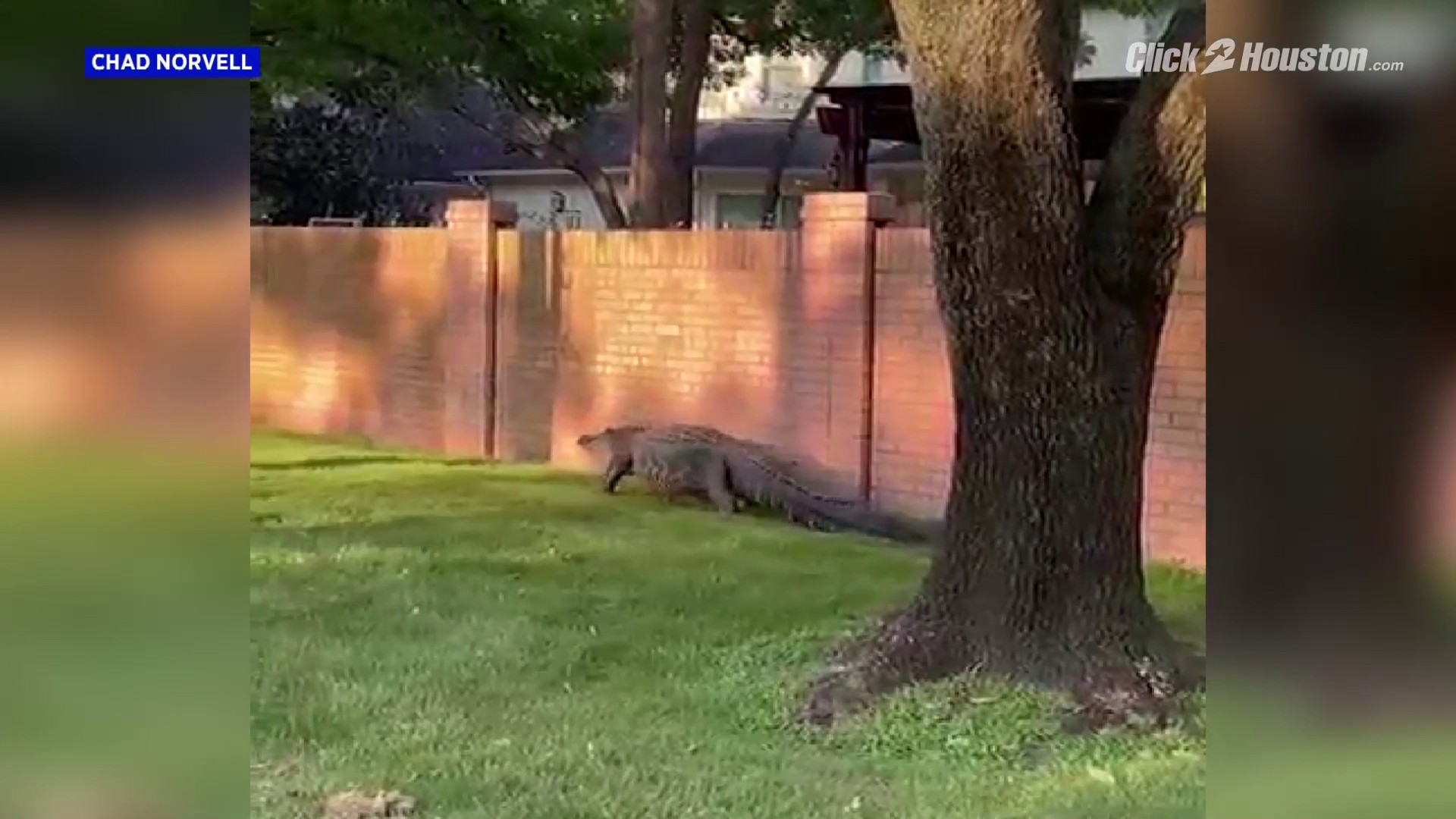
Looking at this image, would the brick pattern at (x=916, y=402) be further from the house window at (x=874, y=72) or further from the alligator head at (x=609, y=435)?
the house window at (x=874, y=72)

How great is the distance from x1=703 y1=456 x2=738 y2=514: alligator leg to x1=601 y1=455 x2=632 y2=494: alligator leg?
68cm

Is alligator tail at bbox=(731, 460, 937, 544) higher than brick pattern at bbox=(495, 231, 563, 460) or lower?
lower

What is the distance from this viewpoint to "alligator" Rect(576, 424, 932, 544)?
10.7 meters

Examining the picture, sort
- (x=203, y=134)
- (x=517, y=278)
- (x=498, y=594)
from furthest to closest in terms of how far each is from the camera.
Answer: (x=517, y=278)
(x=498, y=594)
(x=203, y=134)

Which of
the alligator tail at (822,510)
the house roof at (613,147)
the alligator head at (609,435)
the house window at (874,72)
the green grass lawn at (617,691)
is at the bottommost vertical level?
the green grass lawn at (617,691)

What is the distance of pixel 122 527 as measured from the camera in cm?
179

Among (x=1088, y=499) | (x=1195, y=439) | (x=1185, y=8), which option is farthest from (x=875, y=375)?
(x=1185, y=8)

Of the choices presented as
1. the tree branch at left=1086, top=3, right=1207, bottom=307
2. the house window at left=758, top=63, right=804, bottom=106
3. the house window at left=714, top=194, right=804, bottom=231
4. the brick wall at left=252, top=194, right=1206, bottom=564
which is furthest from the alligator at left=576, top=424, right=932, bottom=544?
the house window at left=758, top=63, right=804, bottom=106

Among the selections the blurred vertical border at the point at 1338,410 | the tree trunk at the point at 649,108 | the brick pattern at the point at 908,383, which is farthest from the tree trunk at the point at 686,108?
the blurred vertical border at the point at 1338,410

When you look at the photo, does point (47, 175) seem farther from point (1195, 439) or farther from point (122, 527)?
point (1195, 439)

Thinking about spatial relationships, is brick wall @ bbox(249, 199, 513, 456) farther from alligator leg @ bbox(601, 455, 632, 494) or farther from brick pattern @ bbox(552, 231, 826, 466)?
alligator leg @ bbox(601, 455, 632, 494)

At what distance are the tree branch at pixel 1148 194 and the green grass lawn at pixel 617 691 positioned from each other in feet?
3.57

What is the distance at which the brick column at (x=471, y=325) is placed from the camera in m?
13.8

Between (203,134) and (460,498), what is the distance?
9.49 m
